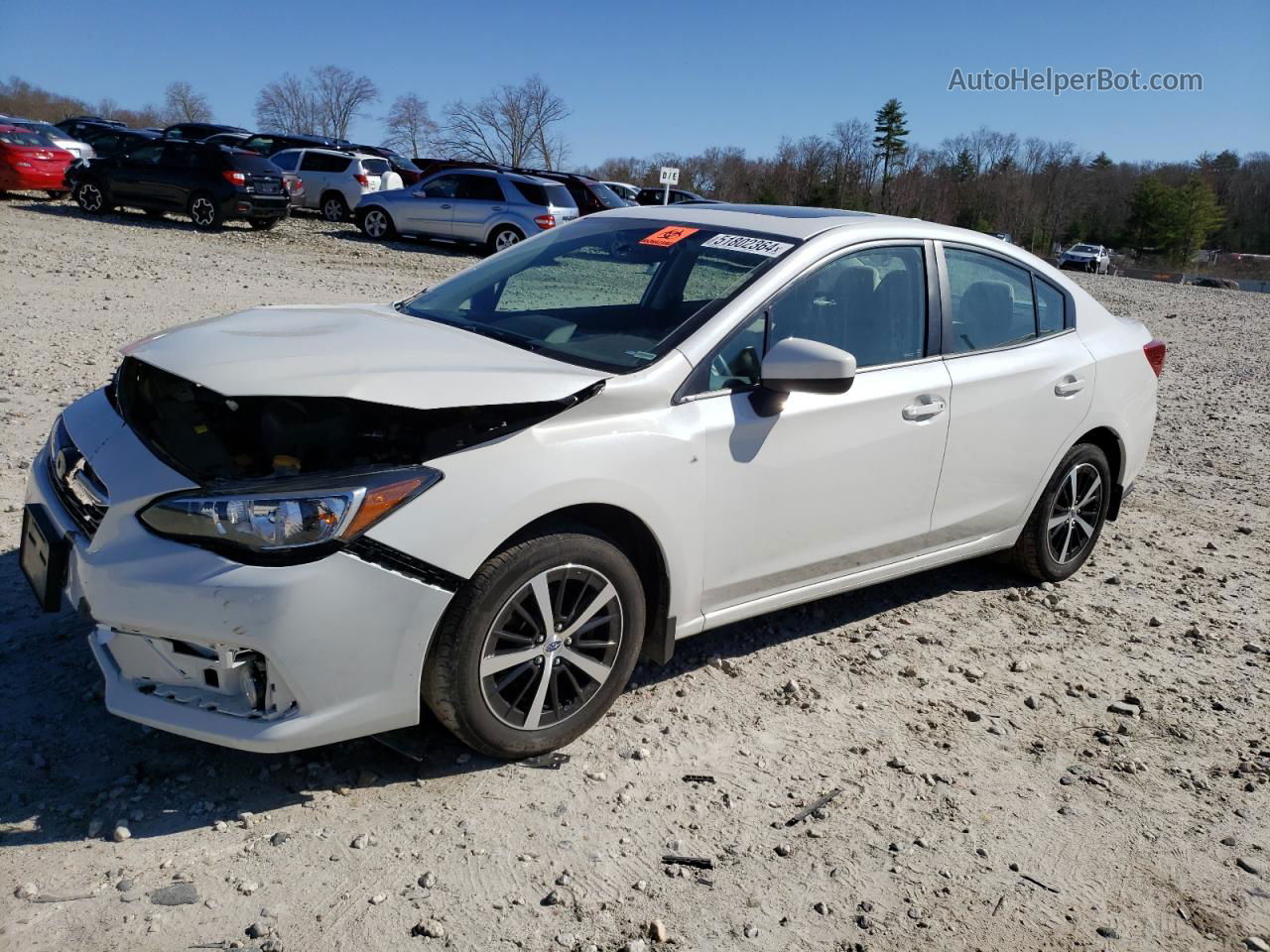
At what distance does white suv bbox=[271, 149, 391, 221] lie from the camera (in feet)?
74.9

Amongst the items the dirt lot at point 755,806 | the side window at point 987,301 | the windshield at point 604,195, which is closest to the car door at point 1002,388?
the side window at point 987,301

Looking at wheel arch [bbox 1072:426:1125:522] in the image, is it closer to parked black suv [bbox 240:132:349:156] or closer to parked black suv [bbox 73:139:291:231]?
parked black suv [bbox 73:139:291:231]

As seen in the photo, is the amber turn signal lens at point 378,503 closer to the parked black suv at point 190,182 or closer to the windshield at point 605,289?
the windshield at point 605,289

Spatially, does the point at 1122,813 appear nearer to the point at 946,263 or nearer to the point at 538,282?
the point at 946,263

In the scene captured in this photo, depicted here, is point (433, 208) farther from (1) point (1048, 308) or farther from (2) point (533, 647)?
(2) point (533, 647)

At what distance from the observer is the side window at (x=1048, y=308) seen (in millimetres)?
4922

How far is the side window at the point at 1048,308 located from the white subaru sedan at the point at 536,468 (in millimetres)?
123

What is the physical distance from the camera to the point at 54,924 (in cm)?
246

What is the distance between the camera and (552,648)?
3.21 m

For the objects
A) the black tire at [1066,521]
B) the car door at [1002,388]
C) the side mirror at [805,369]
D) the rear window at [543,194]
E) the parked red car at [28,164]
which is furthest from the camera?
the parked red car at [28,164]

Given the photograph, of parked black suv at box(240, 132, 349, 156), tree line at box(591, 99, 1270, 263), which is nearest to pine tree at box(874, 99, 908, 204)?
tree line at box(591, 99, 1270, 263)

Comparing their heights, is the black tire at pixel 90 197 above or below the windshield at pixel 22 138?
below

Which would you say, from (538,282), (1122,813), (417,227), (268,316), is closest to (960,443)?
(1122,813)

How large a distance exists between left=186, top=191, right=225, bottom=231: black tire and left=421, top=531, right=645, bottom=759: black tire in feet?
61.6
